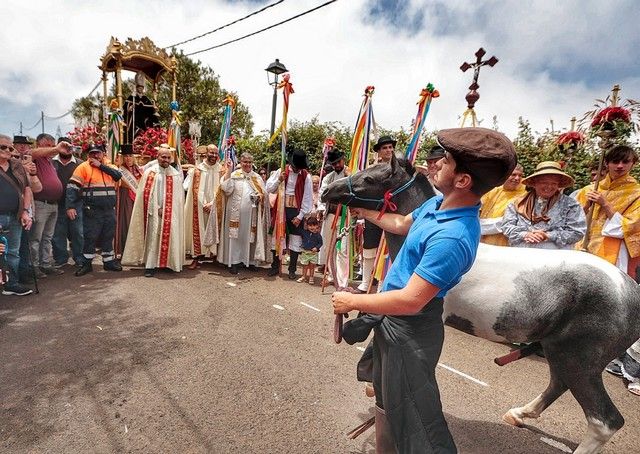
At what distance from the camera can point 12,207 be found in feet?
15.2

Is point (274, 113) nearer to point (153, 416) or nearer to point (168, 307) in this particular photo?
point (168, 307)

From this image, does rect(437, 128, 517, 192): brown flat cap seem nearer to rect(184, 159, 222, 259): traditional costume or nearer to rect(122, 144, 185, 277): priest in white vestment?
rect(122, 144, 185, 277): priest in white vestment

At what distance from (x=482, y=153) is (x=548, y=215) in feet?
8.85

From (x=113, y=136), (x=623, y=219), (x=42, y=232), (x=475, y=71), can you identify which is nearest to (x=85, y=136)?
(x=113, y=136)

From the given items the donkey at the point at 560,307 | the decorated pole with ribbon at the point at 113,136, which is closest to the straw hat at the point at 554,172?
the donkey at the point at 560,307

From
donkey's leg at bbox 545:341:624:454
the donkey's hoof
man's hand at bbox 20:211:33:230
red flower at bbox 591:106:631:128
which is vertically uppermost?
red flower at bbox 591:106:631:128

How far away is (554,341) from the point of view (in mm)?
2172

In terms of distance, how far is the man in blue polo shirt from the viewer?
4.12ft

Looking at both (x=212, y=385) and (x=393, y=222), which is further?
(x=212, y=385)

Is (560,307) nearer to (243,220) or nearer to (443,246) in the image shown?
(443,246)

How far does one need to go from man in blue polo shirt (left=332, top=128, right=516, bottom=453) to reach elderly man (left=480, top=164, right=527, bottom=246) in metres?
2.89

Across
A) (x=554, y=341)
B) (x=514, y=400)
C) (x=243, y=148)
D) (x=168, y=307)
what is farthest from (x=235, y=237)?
(x=243, y=148)

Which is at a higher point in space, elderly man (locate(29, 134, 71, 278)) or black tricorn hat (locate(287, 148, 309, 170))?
black tricorn hat (locate(287, 148, 309, 170))

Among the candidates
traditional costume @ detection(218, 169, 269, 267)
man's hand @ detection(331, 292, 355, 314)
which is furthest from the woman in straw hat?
traditional costume @ detection(218, 169, 269, 267)
